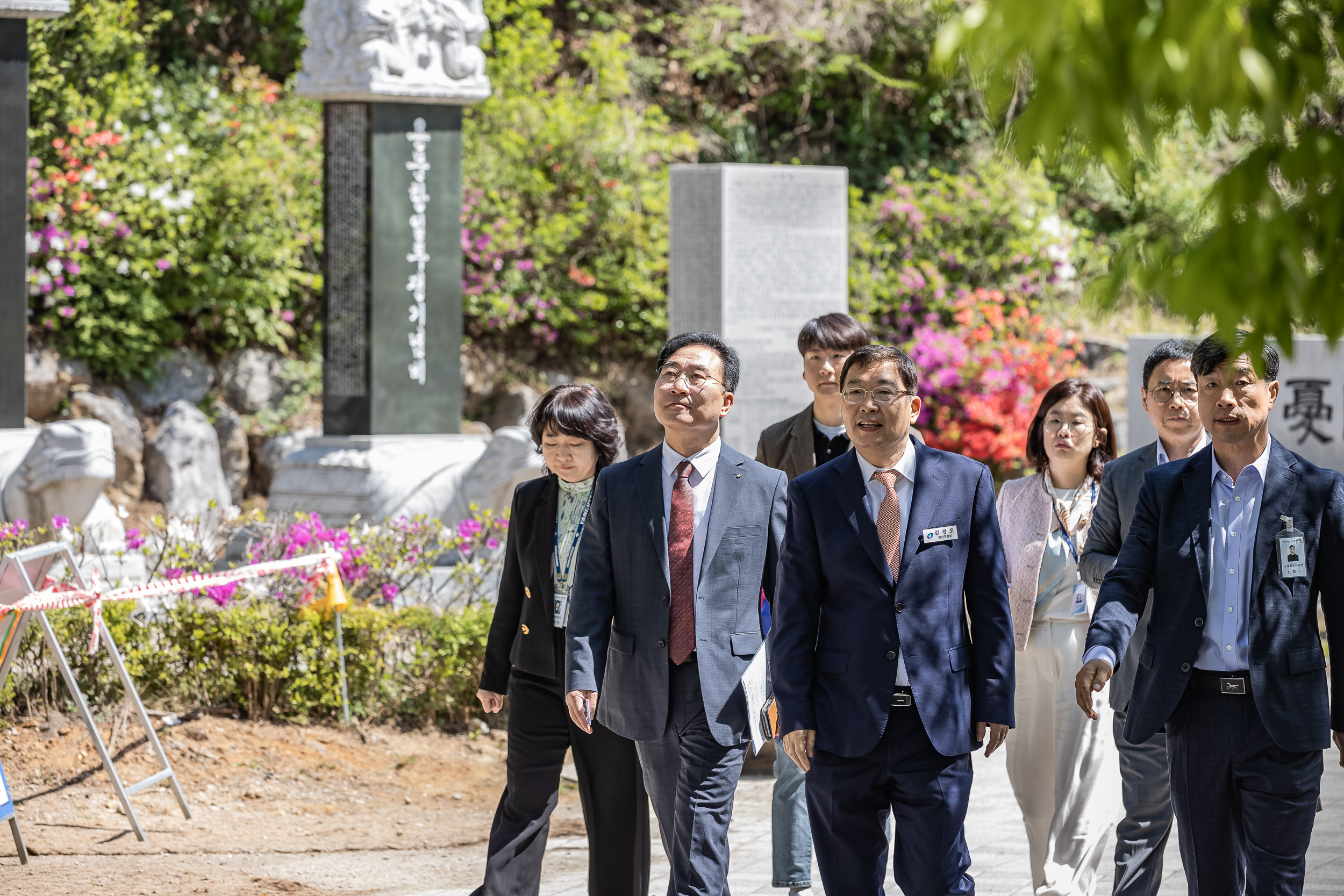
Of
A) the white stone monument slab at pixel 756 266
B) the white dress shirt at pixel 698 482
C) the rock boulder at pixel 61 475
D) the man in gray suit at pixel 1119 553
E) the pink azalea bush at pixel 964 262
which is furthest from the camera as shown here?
the pink azalea bush at pixel 964 262

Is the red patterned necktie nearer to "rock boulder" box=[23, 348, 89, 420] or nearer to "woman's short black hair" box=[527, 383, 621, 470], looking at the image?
"woman's short black hair" box=[527, 383, 621, 470]

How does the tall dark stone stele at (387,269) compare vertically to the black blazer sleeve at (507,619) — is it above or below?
above

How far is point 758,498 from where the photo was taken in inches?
157

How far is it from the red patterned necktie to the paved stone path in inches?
53.9

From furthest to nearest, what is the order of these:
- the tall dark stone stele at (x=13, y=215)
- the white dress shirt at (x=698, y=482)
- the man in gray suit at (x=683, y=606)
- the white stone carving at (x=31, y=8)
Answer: the tall dark stone stele at (x=13, y=215), the white stone carving at (x=31, y=8), the white dress shirt at (x=698, y=482), the man in gray suit at (x=683, y=606)

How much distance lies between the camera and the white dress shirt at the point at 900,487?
367cm

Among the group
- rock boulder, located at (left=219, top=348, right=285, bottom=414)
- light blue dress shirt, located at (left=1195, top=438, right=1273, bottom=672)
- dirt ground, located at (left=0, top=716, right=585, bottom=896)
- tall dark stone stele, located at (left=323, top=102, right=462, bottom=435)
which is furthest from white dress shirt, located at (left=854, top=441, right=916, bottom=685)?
rock boulder, located at (left=219, top=348, right=285, bottom=414)

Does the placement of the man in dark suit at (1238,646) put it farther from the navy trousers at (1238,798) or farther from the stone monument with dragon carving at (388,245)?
the stone monument with dragon carving at (388,245)

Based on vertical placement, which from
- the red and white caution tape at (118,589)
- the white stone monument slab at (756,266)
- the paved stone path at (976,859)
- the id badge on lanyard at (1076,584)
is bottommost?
the paved stone path at (976,859)

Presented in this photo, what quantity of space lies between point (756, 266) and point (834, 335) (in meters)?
3.92

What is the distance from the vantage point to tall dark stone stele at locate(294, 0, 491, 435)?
9.29 meters

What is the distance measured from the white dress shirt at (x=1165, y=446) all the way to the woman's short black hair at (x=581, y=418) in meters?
1.59

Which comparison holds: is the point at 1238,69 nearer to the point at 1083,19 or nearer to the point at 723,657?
the point at 1083,19

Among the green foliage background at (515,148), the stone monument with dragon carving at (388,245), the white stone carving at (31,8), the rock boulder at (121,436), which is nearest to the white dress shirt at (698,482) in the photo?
the stone monument with dragon carving at (388,245)
